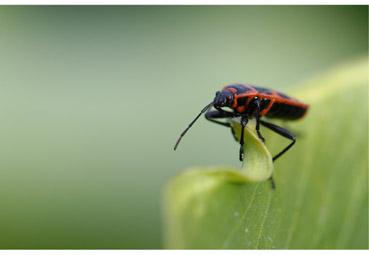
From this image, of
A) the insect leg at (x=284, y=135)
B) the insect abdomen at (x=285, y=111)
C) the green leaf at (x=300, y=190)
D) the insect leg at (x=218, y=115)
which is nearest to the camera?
the green leaf at (x=300, y=190)

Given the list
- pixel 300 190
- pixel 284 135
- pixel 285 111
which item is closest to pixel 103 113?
pixel 285 111

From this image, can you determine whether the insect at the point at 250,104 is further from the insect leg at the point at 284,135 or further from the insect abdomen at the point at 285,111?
Result: the insect leg at the point at 284,135

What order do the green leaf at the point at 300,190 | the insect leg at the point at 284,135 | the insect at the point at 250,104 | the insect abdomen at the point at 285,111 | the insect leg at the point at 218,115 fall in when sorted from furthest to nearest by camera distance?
the insect leg at the point at 218,115 → the insect at the point at 250,104 → the insect abdomen at the point at 285,111 → the insect leg at the point at 284,135 → the green leaf at the point at 300,190

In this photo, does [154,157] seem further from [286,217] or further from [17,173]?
[286,217]

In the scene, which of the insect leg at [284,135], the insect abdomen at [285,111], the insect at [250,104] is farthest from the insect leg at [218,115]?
the insect leg at [284,135]

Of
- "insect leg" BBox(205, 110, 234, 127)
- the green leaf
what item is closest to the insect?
"insect leg" BBox(205, 110, 234, 127)

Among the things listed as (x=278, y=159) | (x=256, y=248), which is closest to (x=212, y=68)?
(x=278, y=159)

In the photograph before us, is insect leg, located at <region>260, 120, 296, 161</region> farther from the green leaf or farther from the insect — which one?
the insect
